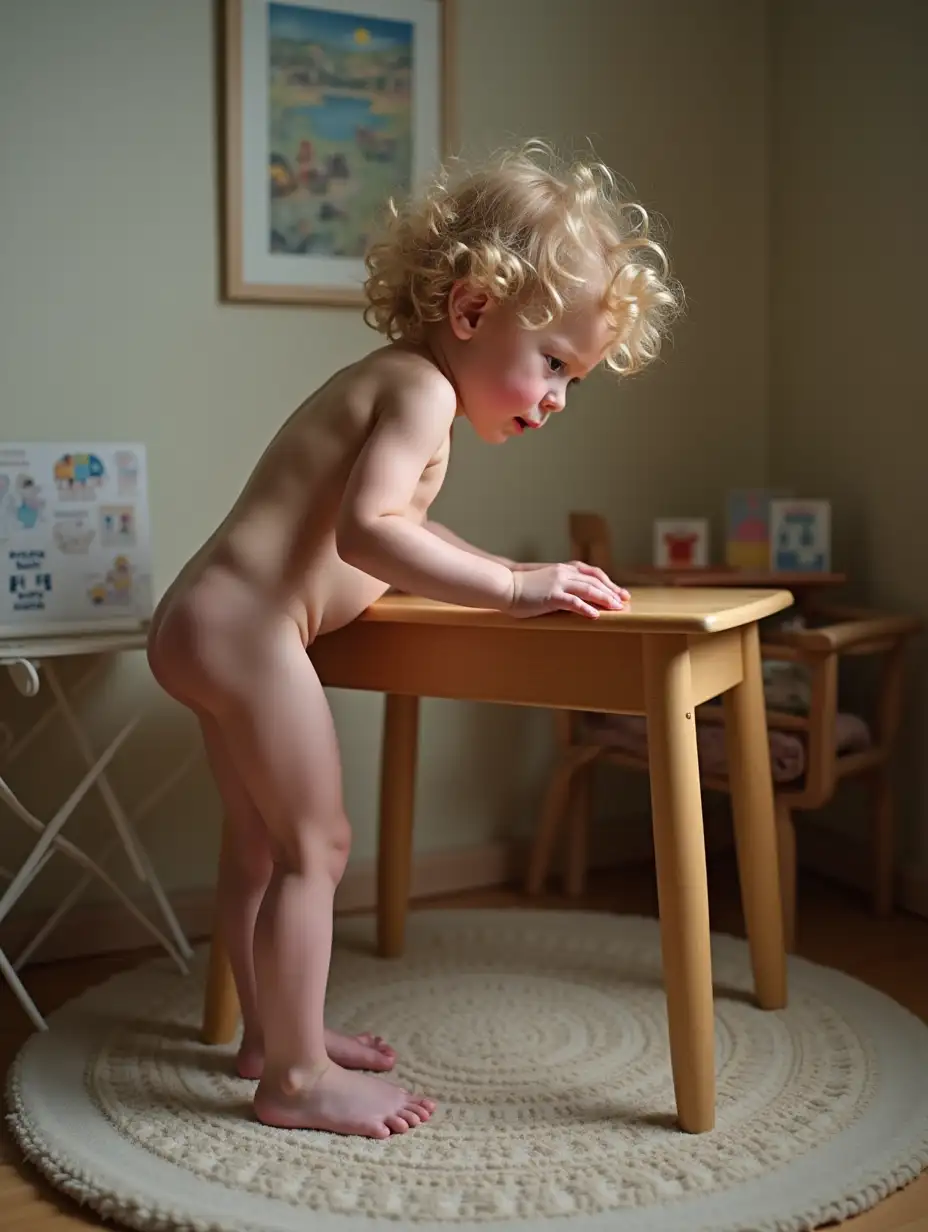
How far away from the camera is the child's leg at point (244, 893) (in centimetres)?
182

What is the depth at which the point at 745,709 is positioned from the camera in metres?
1.93

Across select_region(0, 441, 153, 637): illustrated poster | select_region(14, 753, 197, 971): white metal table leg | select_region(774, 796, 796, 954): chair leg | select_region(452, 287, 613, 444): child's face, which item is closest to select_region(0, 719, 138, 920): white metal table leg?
select_region(14, 753, 197, 971): white metal table leg

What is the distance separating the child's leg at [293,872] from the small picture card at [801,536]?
48.6 inches

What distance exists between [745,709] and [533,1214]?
0.76 m

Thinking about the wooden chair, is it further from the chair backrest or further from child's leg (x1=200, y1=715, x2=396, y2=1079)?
child's leg (x1=200, y1=715, x2=396, y2=1079)

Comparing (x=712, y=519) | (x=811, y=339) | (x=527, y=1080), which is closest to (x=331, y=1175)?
(x=527, y=1080)

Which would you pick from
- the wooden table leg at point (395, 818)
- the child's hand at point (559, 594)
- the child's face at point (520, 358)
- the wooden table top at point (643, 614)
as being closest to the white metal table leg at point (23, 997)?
the wooden table leg at point (395, 818)

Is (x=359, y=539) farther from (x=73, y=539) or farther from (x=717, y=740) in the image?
(x=717, y=740)

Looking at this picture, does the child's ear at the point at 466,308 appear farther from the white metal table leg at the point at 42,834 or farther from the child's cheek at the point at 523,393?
the white metal table leg at the point at 42,834

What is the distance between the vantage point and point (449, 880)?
8.89ft

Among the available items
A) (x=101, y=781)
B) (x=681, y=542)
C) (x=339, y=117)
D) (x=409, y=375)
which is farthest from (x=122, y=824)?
(x=339, y=117)

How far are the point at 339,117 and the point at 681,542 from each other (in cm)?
103

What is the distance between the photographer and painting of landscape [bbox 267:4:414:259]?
7.93 feet

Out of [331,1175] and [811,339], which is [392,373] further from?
[811,339]
